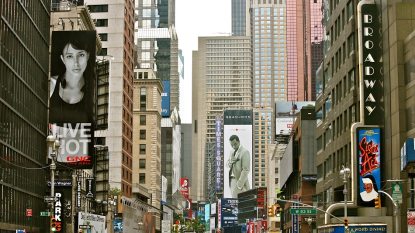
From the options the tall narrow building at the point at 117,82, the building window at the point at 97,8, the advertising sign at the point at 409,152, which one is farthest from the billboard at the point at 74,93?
the building window at the point at 97,8

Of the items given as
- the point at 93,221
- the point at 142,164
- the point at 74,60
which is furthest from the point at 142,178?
the point at 74,60

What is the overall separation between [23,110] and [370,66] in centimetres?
2782

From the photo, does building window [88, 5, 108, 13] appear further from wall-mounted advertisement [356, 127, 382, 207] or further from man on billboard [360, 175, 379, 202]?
man on billboard [360, 175, 379, 202]

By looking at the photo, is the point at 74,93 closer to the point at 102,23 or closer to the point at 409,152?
the point at 409,152

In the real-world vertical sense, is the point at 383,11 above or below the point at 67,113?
above

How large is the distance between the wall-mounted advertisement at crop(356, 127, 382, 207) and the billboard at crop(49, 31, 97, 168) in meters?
21.9

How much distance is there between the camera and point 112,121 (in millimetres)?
148125

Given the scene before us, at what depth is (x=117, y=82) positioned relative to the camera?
150 metres

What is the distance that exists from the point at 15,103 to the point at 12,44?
4.58 meters

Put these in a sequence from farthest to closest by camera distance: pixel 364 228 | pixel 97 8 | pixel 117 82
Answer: pixel 97 8 < pixel 117 82 < pixel 364 228

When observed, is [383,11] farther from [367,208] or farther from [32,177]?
[32,177]

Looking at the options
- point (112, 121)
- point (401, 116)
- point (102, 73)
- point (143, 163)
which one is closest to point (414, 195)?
point (401, 116)

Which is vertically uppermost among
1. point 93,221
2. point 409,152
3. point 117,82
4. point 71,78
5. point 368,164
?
point 117,82

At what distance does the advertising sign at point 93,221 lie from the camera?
8619 cm
